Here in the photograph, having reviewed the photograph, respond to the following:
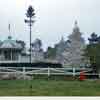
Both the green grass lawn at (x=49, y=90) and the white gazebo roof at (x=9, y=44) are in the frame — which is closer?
the green grass lawn at (x=49, y=90)

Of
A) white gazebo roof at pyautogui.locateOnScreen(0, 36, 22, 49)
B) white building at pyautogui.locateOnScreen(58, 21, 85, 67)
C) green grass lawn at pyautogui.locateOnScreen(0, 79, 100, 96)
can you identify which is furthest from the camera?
white building at pyautogui.locateOnScreen(58, 21, 85, 67)

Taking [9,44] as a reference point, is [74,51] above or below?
below

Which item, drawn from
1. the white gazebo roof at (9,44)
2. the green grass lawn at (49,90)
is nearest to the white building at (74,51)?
the white gazebo roof at (9,44)

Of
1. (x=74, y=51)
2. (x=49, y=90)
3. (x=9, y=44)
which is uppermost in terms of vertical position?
(x=9, y=44)

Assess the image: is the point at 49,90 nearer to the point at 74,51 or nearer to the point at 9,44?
the point at 9,44

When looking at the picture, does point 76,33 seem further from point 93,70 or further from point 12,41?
point 93,70

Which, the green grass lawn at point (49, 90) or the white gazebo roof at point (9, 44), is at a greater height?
the white gazebo roof at point (9, 44)

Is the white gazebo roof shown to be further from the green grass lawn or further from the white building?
the green grass lawn

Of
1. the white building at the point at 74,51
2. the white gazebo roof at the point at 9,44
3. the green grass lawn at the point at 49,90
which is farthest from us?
the white building at the point at 74,51

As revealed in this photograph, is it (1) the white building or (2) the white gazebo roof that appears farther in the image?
(1) the white building

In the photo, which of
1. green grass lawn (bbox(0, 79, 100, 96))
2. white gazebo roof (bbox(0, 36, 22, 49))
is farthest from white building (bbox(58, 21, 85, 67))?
green grass lawn (bbox(0, 79, 100, 96))

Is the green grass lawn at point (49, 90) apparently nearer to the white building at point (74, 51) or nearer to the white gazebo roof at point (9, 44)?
the white gazebo roof at point (9, 44)

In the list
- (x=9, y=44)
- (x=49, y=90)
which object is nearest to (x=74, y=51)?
(x=9, y=44)

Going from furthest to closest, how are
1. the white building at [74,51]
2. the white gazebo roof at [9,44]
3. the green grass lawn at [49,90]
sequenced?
the white building at [74,51] < the white gazebo roof at [9,44] < the green grass lawn at [49,90]
